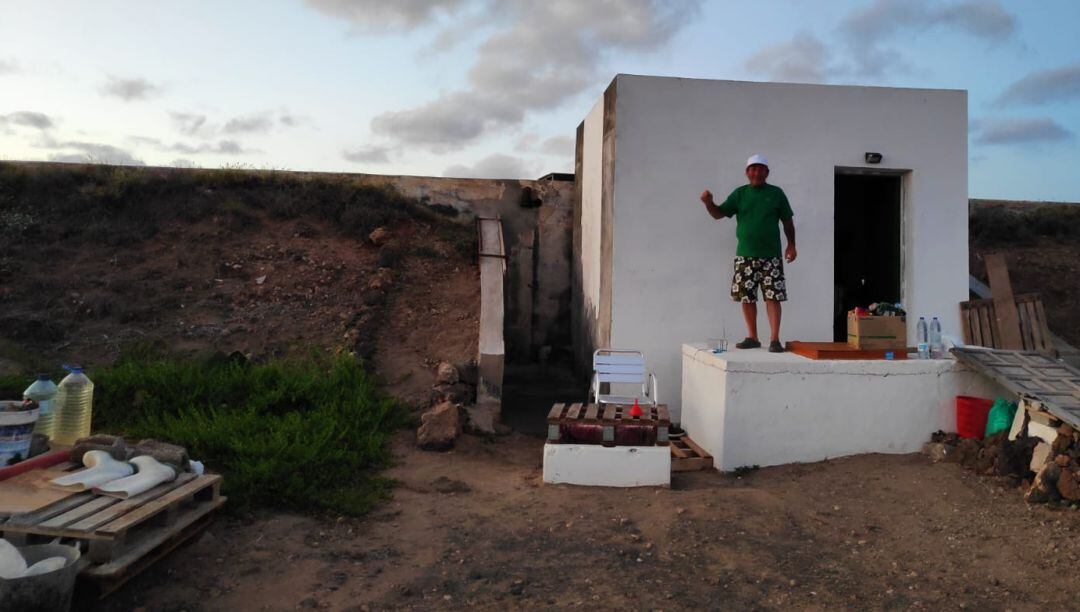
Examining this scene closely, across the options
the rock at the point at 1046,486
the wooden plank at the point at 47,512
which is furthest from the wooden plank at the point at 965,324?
the wooden plank at the point at 47,512

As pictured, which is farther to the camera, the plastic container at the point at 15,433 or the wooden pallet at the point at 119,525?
the plastic container at the point at 15,433

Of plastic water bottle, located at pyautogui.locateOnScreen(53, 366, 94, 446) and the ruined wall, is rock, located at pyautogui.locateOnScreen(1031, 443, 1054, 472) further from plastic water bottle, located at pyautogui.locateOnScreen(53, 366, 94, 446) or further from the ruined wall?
plastic water bottle, located at pyautogui.locateOnScreen(53, 366, 94, 446)

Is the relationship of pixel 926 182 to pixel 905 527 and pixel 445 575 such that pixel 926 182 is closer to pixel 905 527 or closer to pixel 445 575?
pixel 905 527

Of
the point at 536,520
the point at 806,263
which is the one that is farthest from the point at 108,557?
the point at 806,263

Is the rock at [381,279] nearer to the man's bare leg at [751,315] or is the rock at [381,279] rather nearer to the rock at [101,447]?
the man's bare leg at [751,315]

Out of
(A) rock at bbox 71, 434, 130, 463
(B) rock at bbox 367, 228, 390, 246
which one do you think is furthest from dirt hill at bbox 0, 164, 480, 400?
(A) rock at bbox 71, 434, 130, 463

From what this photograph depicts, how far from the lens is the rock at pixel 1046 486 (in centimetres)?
459

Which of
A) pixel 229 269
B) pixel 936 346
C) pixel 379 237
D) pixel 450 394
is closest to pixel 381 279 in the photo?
pixel 379 237

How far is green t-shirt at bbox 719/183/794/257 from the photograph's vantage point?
6.38m

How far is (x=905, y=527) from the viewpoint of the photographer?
4.50 metres

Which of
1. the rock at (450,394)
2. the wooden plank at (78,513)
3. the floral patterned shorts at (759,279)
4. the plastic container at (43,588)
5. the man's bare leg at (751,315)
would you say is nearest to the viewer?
the plastic container at (43,588)

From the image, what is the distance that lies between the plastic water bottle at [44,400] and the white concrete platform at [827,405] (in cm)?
506

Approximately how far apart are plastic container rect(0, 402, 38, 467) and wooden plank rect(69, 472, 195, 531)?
0.94 metres

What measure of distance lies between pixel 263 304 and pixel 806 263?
22.4ft
